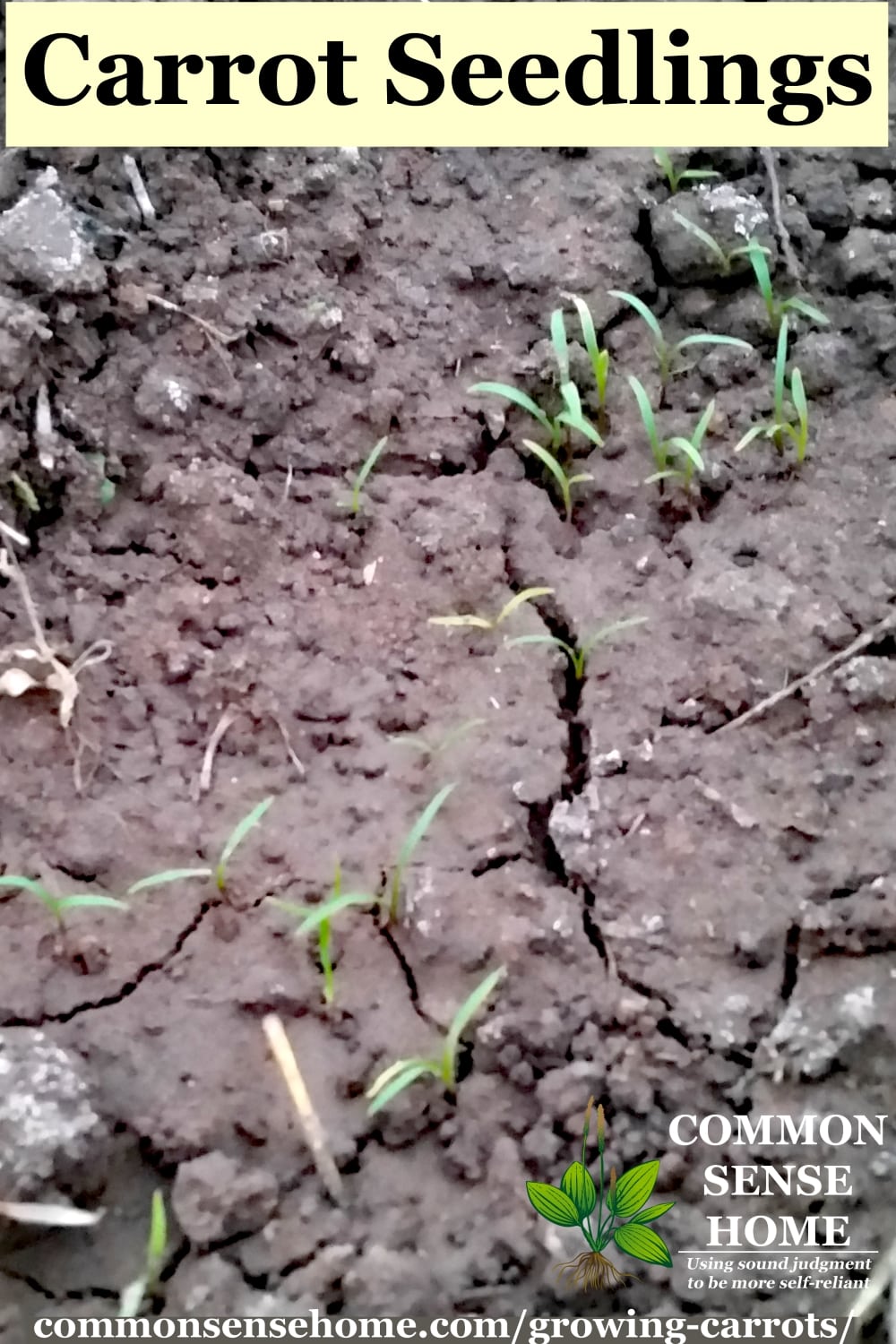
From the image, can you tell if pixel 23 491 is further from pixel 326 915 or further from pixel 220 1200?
pixel 220 1200

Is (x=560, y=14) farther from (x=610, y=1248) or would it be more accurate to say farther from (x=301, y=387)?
(x=610, y=1248)

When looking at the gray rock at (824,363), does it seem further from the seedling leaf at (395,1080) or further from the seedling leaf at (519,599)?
the seedling leaf at (395,1080)

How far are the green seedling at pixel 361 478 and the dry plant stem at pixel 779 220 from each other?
0.63 m

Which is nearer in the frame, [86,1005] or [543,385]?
[86,1005]

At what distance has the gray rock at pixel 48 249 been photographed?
1368 millimetres

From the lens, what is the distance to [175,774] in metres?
1.24

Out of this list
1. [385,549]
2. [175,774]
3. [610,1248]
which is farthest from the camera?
[385,549]

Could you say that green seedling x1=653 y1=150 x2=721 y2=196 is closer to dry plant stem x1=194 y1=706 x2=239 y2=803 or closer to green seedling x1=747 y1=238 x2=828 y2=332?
green seedling x1=747 y1=238 x2=828 y2=332

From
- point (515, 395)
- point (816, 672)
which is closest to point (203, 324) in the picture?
point (515, 395)

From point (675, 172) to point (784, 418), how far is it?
442 millimetres

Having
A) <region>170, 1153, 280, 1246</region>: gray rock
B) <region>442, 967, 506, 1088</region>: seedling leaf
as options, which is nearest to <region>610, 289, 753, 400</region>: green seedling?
<region>442, 967, 506, 1088</region>: seedling leaf

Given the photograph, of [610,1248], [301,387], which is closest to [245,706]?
[301,387]

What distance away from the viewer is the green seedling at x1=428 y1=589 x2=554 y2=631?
4.29ft

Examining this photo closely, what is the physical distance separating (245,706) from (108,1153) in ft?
1.63
